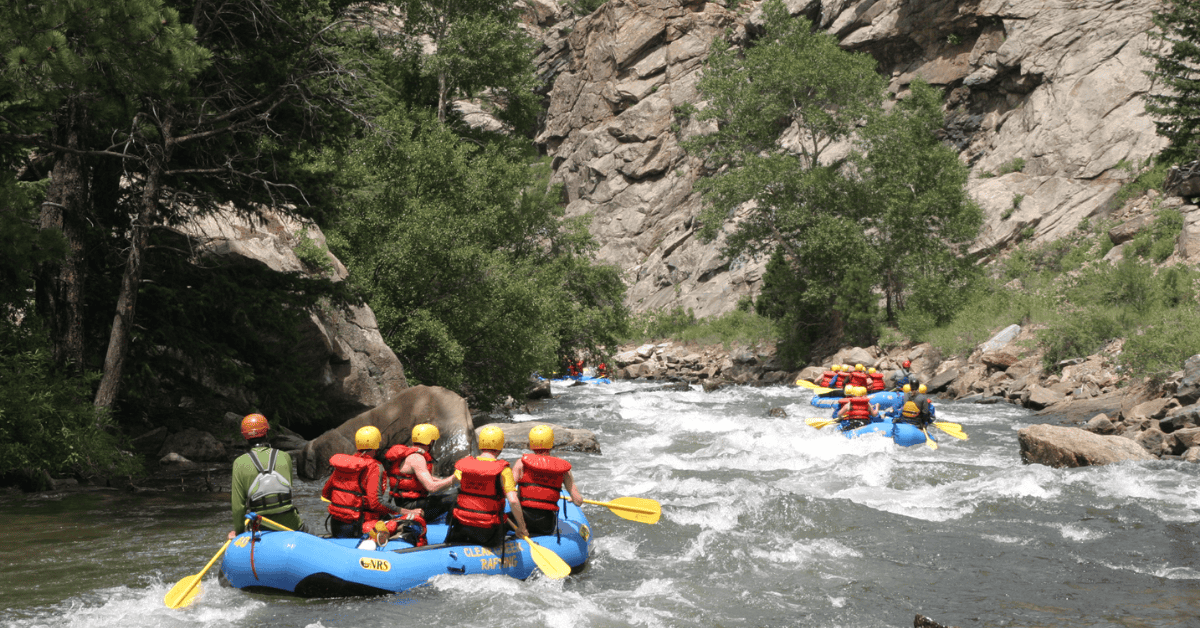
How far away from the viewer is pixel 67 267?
9703mm

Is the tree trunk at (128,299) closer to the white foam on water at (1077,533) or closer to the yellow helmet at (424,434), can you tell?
the yellow helmet at (424,434)

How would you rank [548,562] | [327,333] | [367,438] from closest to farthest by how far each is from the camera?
[548,562]
[367,438]
[327,333]

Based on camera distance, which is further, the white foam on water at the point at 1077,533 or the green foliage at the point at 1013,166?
the green foliage at the point at 1013,166

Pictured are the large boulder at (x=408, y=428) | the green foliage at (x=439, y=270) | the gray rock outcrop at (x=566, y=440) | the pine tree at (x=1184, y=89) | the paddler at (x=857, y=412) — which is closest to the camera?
the large boulder at (x=408, y=428)

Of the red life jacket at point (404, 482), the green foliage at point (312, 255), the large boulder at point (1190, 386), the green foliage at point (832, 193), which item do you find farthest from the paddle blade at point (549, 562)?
the green foliage at point (832, 193)

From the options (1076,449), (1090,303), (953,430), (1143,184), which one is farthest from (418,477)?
(1143,184)

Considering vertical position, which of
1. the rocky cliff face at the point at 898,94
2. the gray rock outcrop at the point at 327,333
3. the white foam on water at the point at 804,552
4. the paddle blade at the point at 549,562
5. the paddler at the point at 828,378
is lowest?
the white foam on water at the point at 804,552

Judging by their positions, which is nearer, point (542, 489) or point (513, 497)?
point (513, 497)

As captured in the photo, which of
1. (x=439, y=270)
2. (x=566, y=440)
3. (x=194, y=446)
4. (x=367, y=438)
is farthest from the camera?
(x=439, y=270)

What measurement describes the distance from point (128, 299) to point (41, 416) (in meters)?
2.08

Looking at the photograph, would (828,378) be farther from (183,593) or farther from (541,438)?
(183,593)

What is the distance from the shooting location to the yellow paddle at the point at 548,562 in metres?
6.39

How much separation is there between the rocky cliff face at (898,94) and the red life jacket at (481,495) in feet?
81.3

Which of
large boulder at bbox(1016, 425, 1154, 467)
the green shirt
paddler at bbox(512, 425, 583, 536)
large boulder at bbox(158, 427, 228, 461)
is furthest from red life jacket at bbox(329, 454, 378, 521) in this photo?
large boulder at bbox(1016, 425, 1154, 467)
